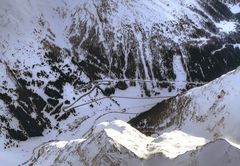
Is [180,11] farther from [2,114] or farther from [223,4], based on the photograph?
[2,114]

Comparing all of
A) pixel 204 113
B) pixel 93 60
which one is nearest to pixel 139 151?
pixel 204 113

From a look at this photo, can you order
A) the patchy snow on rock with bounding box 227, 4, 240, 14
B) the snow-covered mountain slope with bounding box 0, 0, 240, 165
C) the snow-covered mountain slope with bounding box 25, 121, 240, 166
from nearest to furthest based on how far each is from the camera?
the snow-covered mountain slope with bounding box 25, 121, 240, 166, the snow-covered mountain slope with bounding box 0, 0, 240, 165, the patchy snow on rock with bounding box 227, 4, 240, 14

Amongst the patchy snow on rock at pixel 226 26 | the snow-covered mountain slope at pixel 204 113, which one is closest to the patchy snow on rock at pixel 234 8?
the patchy snow on rock at pixel 226 26

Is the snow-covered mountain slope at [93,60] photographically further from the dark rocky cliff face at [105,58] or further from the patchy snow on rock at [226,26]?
the patchy snow on rock at [226,26]

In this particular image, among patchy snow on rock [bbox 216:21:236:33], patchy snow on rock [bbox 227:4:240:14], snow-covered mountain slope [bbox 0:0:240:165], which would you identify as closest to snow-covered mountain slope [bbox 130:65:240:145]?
snow-covered mountain slope [bbox 0:0:240:165]

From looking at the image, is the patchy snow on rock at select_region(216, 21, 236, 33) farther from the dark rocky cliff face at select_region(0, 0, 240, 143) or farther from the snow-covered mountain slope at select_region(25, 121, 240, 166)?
the snow-covered mountain slope at select_region(25, 121, 240, 166)

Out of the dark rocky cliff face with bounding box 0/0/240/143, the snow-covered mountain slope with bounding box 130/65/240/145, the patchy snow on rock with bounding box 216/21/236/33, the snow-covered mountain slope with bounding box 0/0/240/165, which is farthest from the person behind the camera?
the patchy snow on rock with bounding box 216/21/236/33

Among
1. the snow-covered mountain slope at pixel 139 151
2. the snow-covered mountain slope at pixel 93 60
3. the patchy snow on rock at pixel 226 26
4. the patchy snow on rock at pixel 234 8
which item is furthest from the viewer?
the patchy snow on rock at pixel 234 8
